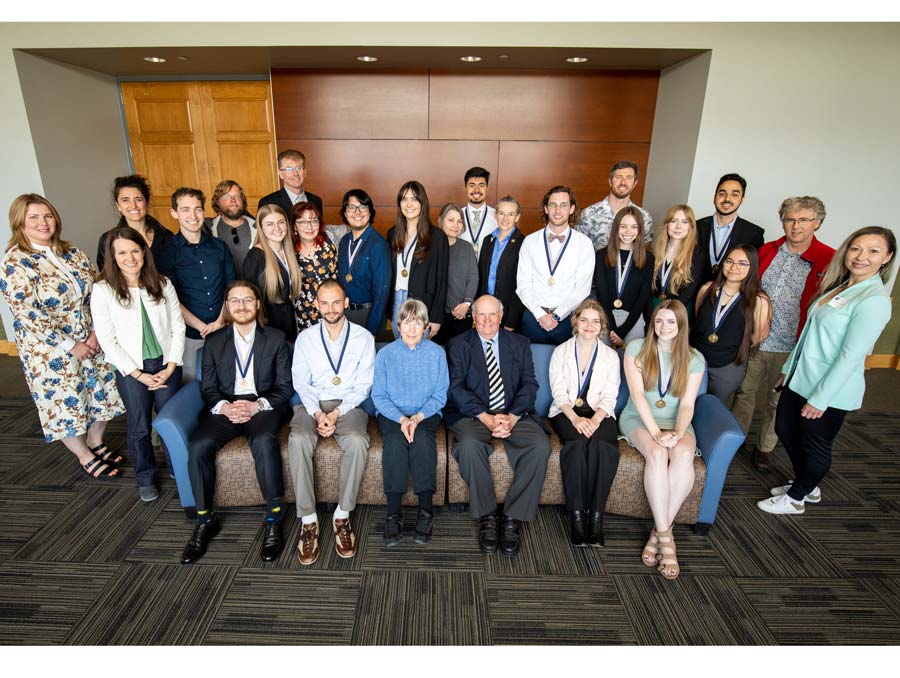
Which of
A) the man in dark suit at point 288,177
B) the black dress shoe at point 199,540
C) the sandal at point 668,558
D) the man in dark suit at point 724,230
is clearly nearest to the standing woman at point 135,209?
the man in dark suit at point 288,177

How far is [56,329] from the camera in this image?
3131mm

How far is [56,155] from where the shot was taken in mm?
5055

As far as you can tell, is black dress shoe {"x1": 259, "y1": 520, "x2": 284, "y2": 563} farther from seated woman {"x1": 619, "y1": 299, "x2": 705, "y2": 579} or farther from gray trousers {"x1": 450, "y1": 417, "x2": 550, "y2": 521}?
seated woman {"x1": 619, "y1": 299, "x2": 705, "y2": 579}

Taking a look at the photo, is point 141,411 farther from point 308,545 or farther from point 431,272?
point 431,272

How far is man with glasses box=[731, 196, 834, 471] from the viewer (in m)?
3.38

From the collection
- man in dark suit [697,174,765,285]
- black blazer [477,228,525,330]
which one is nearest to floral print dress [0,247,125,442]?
black blazer [477,228,525,330]

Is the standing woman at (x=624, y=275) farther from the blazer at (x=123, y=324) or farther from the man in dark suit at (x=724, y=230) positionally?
the blazer at (x=123, y=324)

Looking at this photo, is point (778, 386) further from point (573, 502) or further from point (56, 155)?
point (56, 155)

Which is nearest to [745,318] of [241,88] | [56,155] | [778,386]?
[778,386]

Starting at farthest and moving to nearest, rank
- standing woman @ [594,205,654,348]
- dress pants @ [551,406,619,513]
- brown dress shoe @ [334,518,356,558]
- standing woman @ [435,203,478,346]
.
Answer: standing woman @ [435,203,478,346], standing woman @ [594,205,654,348], dress pants @ [551,406,619,513], brown dress shoe @ [334,518,356,558]

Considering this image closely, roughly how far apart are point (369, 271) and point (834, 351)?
9.51 feet

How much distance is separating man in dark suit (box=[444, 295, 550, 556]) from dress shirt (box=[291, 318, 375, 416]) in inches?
21.4

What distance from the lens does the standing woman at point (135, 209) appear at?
3264mm

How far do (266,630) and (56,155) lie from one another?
5.14 metres
